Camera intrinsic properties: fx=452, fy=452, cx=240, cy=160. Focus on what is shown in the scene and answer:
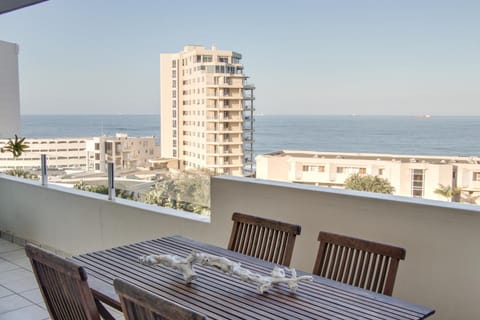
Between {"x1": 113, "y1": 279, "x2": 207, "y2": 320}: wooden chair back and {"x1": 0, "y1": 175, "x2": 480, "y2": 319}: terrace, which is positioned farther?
{"x1": 0, "y1": 175, "x2": 480, "y2": 319}: terrace

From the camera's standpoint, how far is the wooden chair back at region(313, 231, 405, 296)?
204 centimetres

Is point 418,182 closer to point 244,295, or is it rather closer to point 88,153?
point 244,295

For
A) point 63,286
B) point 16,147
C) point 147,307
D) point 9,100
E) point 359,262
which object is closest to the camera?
point 147,307

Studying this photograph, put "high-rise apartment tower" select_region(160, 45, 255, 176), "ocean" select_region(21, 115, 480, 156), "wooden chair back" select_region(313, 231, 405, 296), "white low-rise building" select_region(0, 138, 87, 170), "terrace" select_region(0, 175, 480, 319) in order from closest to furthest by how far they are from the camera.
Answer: "wooden chair back" select_region(313, 231, 405, 296) → "terrace" select_region(0, 175, 480, 319) → "ocean" select_region(21, 115, 480, 156) → "high-rise apartment tower" select_region(160, 45, 255, 176) → "white low-rise building" select_region(0, 138, 87, 170)

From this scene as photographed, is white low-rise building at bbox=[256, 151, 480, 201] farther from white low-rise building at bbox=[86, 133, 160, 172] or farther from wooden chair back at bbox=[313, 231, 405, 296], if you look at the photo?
white low-rise building at bbox=[86, 133, 160, 172]

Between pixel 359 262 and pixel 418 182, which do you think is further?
pixel 418 182

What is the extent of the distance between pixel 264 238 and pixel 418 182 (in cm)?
109

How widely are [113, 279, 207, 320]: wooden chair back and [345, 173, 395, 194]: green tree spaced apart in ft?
6.11

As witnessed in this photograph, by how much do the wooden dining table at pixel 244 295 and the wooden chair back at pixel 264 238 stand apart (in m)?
0.21

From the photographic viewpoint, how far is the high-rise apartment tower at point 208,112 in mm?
4051

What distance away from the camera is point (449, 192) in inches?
103

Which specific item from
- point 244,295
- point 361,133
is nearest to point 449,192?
point 244,295

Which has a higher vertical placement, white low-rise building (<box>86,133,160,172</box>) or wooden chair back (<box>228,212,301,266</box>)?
white low-rise building (<box>86,133,160,172</box>)

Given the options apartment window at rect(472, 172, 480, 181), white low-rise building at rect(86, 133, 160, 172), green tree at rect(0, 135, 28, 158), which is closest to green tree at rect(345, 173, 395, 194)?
apartment window at rect(472, 172, 480, 181)
